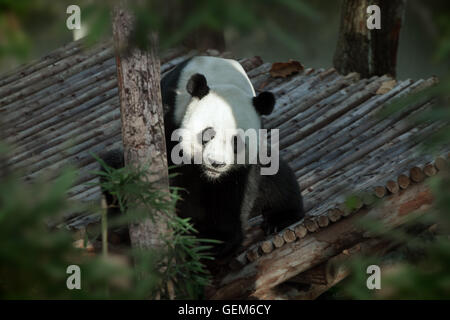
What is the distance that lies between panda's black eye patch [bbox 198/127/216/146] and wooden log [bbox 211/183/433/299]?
752 mm

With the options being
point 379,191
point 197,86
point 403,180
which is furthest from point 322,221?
point 197,86

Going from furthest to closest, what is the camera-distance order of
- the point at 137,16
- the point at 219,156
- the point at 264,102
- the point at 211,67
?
the point at 211,67 < the point at 264,102 < the point at 219,156 < the point at 137,16

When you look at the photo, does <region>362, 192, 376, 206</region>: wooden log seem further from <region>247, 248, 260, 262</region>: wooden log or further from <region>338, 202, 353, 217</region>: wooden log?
<region>247, 248, 260, 262</region>: wooden log

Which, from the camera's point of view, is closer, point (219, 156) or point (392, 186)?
point (219, 156)

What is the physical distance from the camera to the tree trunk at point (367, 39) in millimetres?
7320

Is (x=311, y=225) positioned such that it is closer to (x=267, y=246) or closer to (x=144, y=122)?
(x=267, y=246)

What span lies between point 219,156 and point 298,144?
1837mm

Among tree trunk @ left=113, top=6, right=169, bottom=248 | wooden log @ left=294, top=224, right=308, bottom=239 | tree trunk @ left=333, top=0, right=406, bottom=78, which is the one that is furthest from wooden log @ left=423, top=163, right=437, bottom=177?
tree trunk @ left=333, top=0, right=406, bottom=78

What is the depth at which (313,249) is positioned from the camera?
4.02 metres

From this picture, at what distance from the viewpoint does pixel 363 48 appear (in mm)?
7453

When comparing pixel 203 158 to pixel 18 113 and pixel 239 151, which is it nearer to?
pixel 239 151
